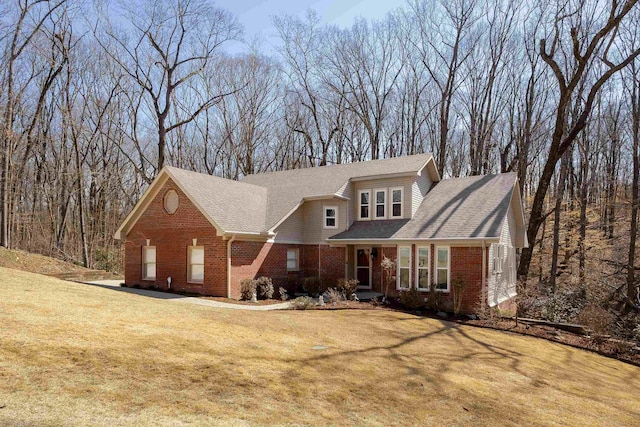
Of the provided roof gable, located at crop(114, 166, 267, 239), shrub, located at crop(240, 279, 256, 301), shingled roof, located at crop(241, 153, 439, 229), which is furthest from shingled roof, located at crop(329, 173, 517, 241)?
shrub, located at crop(240, 279, 256, 301)

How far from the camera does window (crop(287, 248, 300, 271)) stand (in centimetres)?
2025

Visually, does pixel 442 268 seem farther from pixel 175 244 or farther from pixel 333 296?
pixel 175 244

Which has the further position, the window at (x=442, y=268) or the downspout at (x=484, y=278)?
the window at (x=442, y=268)

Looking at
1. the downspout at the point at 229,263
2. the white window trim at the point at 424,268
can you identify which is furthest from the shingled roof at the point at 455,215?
the downspout at the point at 229,263

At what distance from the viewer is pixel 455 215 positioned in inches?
731

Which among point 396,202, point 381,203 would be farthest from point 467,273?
point 381,203

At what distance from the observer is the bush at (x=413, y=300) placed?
17078mm

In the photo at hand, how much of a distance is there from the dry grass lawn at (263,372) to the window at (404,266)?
5.27m

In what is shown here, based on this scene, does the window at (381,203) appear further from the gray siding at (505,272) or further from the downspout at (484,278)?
the downspout at (484,278)

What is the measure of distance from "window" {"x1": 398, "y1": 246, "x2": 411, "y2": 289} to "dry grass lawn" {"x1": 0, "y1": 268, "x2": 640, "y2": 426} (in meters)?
5.27

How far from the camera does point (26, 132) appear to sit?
28.7 metres

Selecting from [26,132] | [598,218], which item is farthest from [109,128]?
[598,218]

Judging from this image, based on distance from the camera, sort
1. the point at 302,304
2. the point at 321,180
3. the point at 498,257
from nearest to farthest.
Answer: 1. the point at 302,304
2. the point at 498,257
3. the point at 321,180

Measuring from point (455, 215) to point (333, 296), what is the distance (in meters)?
6.14
